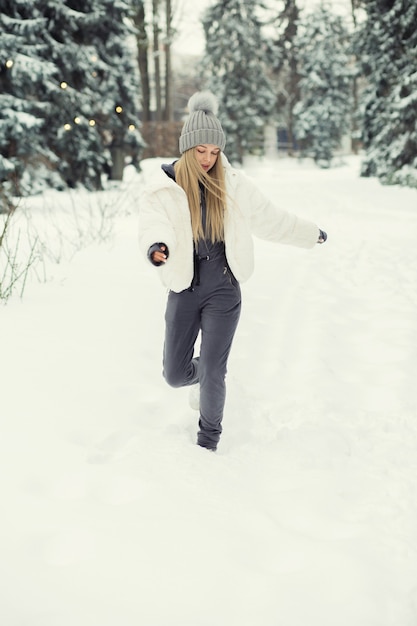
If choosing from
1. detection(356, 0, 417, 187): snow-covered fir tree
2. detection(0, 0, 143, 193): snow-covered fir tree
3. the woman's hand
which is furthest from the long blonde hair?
detection(356, 0, 417, 187): snow-covered fir tree

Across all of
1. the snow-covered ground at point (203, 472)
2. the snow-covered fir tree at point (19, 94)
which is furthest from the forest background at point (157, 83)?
the snow-covered ground at point (203, 472)

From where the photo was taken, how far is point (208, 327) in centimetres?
310

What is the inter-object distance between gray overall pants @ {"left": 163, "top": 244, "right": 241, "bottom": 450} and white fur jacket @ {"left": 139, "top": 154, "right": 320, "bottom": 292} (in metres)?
0.08

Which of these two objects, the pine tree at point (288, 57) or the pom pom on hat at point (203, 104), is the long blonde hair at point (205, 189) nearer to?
the pom pom on hat at point (203, 104)

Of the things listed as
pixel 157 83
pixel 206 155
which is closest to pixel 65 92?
pixel 206 155

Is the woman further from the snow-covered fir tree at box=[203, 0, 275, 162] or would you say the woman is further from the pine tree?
the pine tree

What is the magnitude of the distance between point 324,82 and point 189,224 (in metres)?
38.1

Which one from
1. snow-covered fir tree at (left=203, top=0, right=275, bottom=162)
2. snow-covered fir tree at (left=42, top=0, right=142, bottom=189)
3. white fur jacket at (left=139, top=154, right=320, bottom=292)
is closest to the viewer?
white fur jacket at (left=139, top=154, right=320, bottom=292)

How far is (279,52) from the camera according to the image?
3931cm

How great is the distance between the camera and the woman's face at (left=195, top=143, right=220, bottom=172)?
2.95 meters

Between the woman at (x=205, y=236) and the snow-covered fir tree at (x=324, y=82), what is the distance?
3513 cm

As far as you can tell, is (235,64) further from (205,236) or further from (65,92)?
(205,236)

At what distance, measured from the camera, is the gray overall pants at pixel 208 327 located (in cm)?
305

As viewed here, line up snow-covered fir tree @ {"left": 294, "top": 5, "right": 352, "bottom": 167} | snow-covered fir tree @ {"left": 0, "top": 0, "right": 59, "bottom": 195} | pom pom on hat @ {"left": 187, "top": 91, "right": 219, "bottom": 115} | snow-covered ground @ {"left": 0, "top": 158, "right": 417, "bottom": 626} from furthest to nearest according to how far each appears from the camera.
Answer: snow-covered fir tree @ {"left": 294, "top": 5, "right": 352, "bottom": 167}, snow-covered fir tree @ {"left": 0, "top": 0, "right": 59, "bottom": 195}, pom pom on hat @ {"left": 187, "top": 91, "right": 219, "bottom": 115}, snow-covered ground @ {"left": 0, "top": 158, "right": 417, "bottom": 626}
